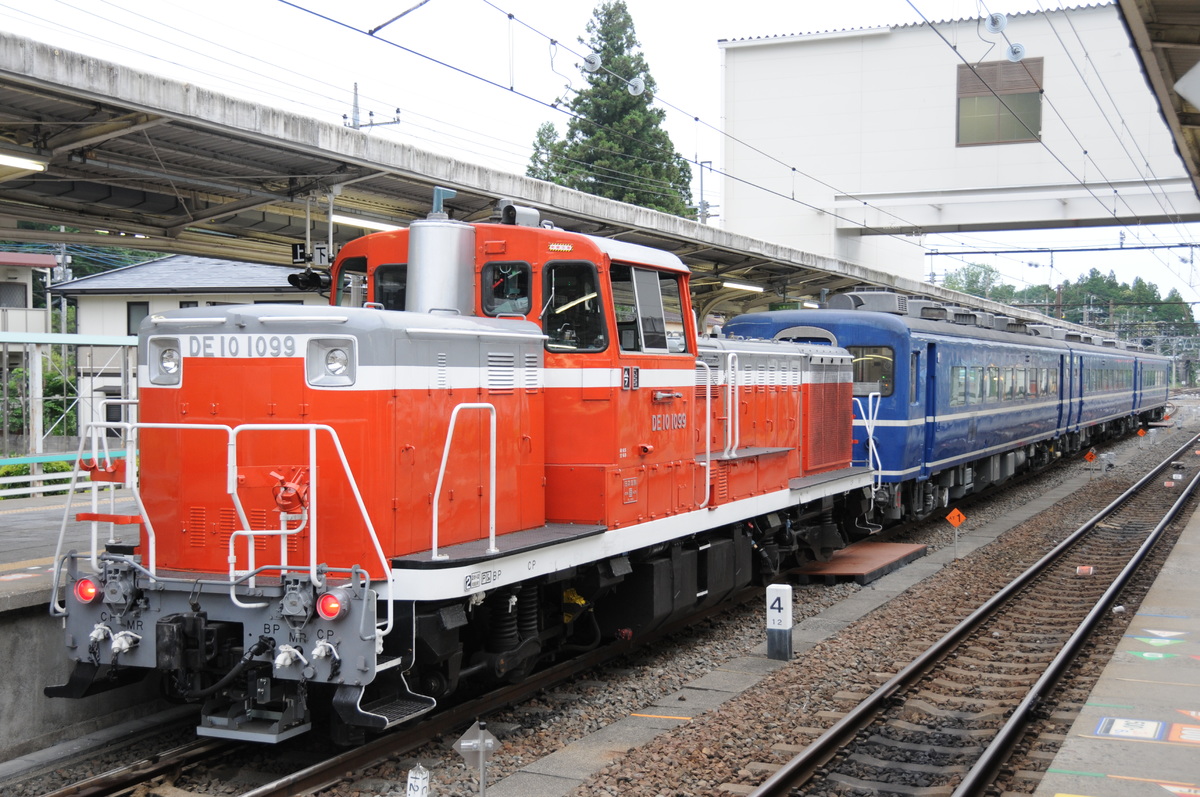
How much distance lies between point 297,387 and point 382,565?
115cm

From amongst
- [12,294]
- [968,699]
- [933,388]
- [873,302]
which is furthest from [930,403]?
[12,294]

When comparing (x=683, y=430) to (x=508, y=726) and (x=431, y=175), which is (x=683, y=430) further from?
(x=431, y=175)

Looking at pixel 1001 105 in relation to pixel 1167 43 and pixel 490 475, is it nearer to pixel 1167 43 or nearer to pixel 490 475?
pixel 1167 43

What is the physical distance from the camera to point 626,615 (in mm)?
8414

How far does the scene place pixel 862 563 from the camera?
13.2 m

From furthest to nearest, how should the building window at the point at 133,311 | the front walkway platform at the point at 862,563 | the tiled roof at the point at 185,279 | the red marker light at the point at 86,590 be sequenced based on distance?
the building window at the point at 133,311 → the tiled roof at the point at 185,279 → the front walkway platform at the point at 862,563 → the red marker light at the point at 86,590

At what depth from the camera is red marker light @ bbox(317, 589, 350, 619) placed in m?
5.61

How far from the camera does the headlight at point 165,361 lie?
6340mm

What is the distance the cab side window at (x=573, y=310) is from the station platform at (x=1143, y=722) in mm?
4060

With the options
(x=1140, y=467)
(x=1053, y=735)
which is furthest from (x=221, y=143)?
(x=1140, y=467)

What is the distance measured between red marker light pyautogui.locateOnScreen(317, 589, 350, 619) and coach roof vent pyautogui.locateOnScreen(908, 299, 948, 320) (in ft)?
42.1

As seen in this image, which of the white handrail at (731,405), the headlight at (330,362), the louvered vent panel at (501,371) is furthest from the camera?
the white handrail at (731,405)

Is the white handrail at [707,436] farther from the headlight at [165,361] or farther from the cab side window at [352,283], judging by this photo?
the headlight at [165,361]

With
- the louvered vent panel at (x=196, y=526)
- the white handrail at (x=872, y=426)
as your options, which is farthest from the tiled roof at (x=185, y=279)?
the louvered vent panel at (x=196, y=526)
